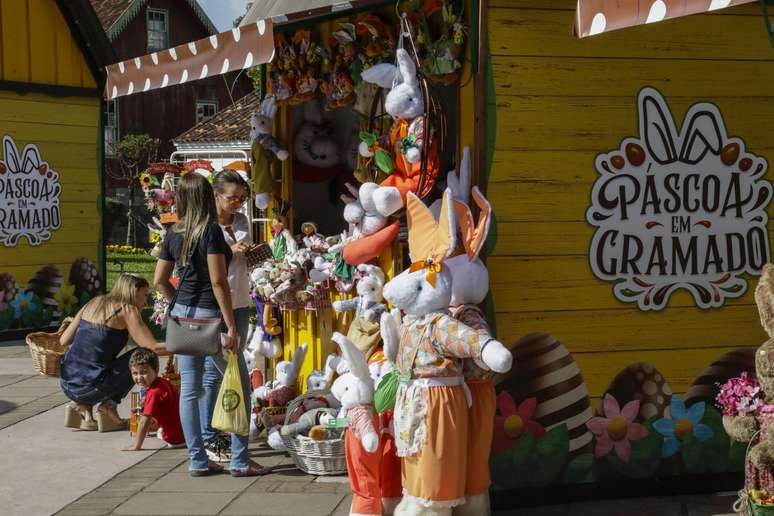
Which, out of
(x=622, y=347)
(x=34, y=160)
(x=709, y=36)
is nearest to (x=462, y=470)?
(x=622, y=347)

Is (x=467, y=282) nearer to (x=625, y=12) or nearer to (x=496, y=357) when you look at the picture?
(x=496, y=357)

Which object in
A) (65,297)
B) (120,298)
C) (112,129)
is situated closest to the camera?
(120,298)

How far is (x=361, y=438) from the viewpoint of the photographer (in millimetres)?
5203

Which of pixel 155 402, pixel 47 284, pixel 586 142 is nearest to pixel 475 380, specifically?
pixel 586 142

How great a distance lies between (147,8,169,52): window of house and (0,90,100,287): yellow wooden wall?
89.3 feet

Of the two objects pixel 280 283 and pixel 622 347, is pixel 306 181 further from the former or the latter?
pixel 622 347

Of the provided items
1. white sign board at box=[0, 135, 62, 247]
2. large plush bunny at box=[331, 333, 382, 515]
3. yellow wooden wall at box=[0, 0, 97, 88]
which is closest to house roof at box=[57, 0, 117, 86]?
yellow wooden wall at box=[0, 0, 97, 88]

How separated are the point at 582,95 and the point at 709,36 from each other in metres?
0.74

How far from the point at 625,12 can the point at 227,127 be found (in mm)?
27306

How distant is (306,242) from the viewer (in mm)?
7223

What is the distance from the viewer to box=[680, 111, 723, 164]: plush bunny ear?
5.60 meters

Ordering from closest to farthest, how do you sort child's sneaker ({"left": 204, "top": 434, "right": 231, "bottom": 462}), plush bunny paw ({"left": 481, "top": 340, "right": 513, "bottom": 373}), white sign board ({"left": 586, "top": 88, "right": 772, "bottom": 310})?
plush bunny paw ({"left": 481, "top": 340, "right": 513, "bottom": 373})
white sign board ({"left": 586, "top": 88, "right": 772, "bottom": 310})
child's sneaker ({"left": 204, "top": 434, "right": 231, "bottom": 462})

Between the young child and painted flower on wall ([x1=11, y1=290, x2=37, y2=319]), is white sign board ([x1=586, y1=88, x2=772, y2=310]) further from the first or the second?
painted flower on wall ([x1=11, y1=290, x2=37, y2=319])

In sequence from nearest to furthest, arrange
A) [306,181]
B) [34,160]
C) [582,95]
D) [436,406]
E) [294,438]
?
1. [436,406]
2. [582,95]
3. [294,438]
4. [306,181]
5. [34,160]
